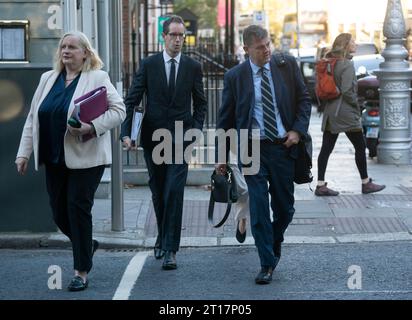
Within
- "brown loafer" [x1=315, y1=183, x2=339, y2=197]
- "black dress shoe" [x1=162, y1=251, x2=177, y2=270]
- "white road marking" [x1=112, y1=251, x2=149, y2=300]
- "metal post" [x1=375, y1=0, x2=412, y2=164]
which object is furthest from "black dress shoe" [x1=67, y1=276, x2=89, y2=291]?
"metal post" [x1=375, y1=0, x2=412, y2=164]

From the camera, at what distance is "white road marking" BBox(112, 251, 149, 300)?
7211 mm

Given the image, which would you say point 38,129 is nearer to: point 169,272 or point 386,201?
point 169,272

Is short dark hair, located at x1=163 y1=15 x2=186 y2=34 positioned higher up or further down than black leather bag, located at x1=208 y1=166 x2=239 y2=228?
higher up

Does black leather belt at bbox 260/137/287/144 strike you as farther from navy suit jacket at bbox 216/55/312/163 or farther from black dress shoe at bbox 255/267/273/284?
black dress shoe at bbox 255/267/273/284

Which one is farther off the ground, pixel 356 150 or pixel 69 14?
pixel 69 14

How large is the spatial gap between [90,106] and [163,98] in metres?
1.14

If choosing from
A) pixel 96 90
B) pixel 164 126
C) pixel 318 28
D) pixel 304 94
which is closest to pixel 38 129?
pixel 96 90

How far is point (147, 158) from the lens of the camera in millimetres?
8258

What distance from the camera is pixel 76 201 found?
726cm

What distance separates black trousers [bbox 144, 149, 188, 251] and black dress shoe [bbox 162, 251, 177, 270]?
0.04 meters

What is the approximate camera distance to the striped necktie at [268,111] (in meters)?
7.51

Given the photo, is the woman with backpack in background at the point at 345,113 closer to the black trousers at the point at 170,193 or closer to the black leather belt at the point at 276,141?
the black trousers at the point at 170,193

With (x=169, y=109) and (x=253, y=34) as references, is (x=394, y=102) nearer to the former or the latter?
(x=169, y=109)

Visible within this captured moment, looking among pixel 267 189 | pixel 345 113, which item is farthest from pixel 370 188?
pixel 267 189
